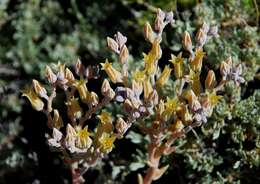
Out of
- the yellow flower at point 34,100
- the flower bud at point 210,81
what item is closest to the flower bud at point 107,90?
the yellow flower at point 34,100

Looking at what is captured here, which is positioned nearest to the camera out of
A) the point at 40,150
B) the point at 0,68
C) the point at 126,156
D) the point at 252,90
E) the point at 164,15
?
the point at 164,15

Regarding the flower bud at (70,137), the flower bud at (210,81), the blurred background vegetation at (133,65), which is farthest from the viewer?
the blurred background vegetation at (133,65)

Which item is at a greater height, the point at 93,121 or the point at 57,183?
the point at 93,121

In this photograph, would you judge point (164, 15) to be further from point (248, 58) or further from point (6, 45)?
point (6, 45)

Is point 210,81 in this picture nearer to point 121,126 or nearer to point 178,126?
point 178,126

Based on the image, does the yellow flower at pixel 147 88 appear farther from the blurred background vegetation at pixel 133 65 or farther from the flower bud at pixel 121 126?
the blurred background vegetation at pixel 133 65

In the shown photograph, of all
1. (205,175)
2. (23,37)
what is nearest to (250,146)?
(205,175)
